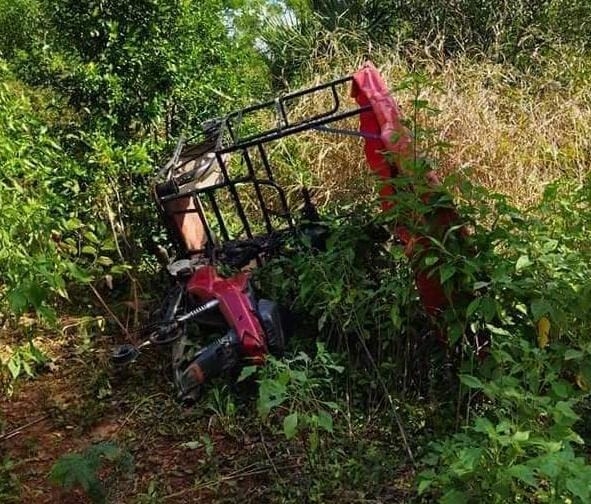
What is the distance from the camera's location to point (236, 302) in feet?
9.81

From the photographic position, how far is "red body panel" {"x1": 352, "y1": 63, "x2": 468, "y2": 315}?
239 cm

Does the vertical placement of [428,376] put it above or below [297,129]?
below

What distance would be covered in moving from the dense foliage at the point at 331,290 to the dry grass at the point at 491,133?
0.08m

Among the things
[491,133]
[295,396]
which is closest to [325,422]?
[295,396]

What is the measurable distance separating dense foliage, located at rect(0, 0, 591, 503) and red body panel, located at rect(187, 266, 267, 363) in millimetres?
150

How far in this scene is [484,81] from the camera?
549 cm

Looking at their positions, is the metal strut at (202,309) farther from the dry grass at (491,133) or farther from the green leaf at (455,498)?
the dry grass at (491,133)

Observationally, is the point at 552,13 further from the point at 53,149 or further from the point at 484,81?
the point at 53,149

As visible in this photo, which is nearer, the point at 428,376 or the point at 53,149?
the point at 428,376

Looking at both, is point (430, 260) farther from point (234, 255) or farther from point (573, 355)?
point (234, 255)

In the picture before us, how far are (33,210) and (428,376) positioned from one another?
163cm

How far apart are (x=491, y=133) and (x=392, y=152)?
2534 mm

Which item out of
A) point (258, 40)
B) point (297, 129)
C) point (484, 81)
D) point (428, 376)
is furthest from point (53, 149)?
point (258, 40)

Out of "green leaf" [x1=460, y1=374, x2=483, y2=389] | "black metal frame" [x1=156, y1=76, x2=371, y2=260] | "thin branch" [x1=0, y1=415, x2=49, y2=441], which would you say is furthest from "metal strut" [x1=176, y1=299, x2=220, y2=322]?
"green leaf" [x1=460, y1=374, x2=483, y2=389]
